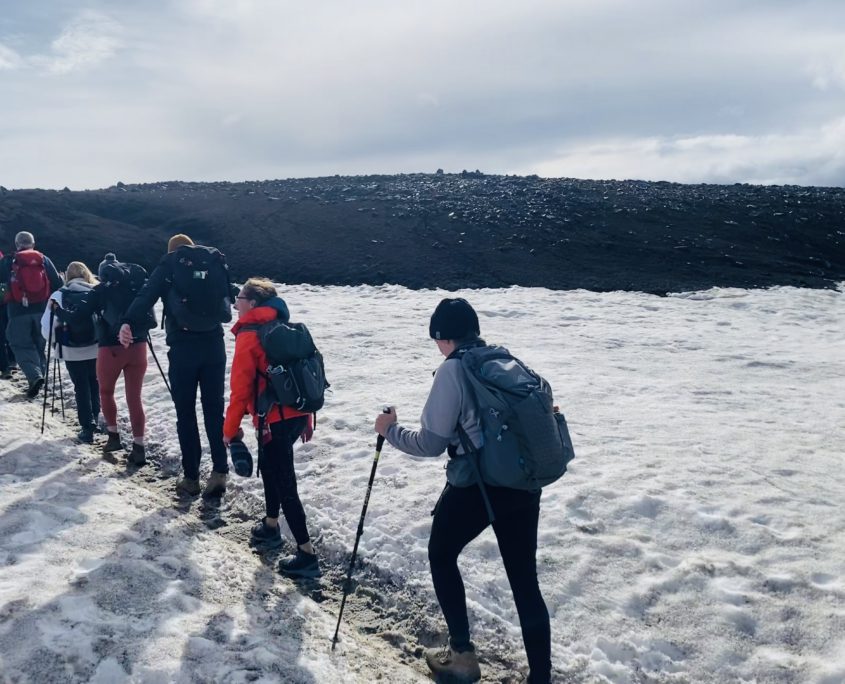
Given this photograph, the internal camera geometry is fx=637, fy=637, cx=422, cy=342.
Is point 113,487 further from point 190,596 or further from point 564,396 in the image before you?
point 564,396

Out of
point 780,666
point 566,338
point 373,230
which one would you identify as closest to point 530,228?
point 373,230

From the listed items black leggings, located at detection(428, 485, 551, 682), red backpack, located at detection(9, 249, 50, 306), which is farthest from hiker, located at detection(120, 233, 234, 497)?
red backpack, located at detection(9, 249, 50, 306)

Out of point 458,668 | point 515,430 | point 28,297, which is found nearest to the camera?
point 515,430

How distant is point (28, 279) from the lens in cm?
995

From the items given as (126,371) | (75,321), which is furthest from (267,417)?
(75,321)

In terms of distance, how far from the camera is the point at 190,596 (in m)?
4.78

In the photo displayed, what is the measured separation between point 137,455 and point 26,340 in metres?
4.26

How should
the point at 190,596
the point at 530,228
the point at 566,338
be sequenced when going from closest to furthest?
1. the point at 190,596
2. the point at 566,338
3. the point at 530,228

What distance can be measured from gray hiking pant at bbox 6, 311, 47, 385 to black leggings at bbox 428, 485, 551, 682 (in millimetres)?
8823

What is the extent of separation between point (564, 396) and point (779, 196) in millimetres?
31105

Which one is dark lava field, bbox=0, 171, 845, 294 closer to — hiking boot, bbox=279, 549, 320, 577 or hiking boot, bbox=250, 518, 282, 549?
hiking boot, bbox=250, 518, 282, 549

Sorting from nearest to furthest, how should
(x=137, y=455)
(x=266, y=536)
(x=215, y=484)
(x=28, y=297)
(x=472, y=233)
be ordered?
(x=266, y=536) < (x=215, y=484) < (x=137, y=455) < (x=28, y=297) < (x=472, y=233)

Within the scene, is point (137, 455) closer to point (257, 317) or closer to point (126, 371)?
point (126, 371)

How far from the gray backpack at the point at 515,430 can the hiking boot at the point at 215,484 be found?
4124 millimetres
